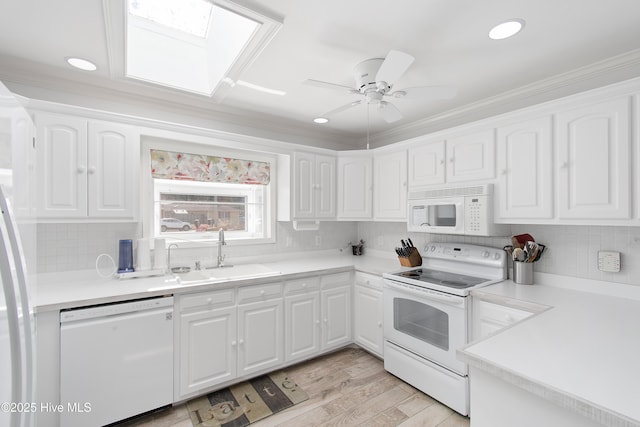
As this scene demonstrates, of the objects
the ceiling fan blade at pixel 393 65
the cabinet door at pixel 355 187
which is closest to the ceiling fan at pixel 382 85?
the ceiling fan blade at pixel 393 65

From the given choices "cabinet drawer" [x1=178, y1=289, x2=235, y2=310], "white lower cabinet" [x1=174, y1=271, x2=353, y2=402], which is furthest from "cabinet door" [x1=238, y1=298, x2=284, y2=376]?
"cabinet drawer" [x1=178, y1=289, x2=235, y2=310]

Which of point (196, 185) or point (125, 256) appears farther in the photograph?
point (196, 185)

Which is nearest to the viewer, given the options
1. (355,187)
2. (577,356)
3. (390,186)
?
(577,356)

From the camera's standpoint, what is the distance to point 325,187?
331cm

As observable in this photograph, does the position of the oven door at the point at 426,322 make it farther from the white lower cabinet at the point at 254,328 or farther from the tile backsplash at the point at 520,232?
the tile backsplash at the point at 520,232

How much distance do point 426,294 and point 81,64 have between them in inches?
118

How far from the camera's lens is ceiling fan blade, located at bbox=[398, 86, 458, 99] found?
1.82 meters

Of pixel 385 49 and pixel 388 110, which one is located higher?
pixel 385 49

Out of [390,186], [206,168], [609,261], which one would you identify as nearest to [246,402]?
[206,168]

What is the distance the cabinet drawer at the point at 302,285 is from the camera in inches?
103

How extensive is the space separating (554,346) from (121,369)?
2.39 metres

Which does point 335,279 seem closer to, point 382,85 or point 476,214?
point 476,214

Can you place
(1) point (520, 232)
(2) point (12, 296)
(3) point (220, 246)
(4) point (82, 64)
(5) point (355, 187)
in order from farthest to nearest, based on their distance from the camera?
(5) point (355, 187), (3) point (220, 246), (1) point (520, 232), (4) point (82, 64), (2) point (12, 296)

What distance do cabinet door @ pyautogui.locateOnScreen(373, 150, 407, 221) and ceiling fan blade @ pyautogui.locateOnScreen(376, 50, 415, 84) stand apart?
1.29m
